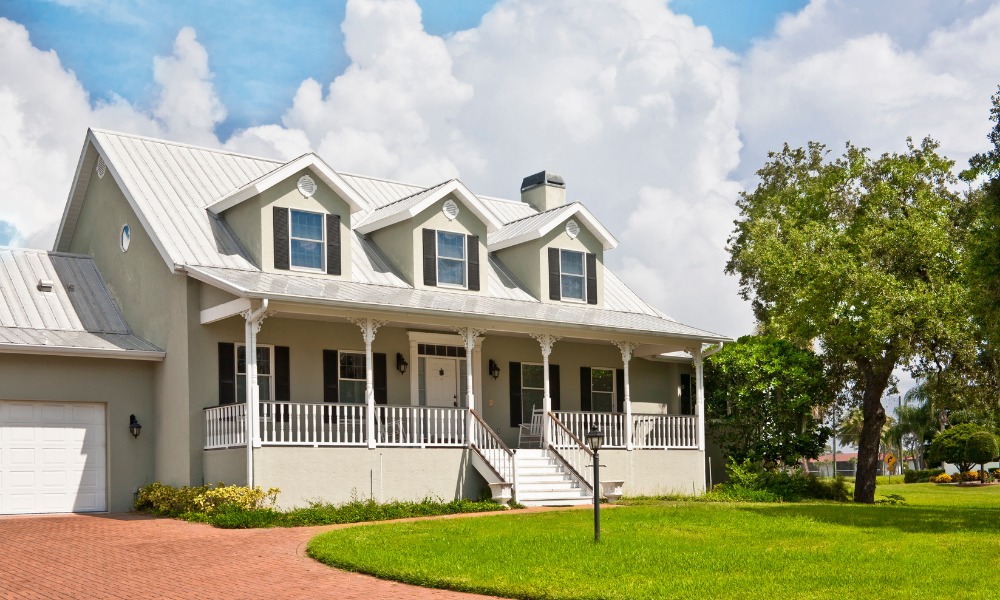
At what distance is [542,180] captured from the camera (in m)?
30.3

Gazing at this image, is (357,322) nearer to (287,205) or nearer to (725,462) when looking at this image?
(287,205)

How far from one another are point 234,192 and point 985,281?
45.8 feet

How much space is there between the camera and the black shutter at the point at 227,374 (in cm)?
2042

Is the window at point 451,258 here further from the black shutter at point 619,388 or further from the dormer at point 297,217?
the black shutter at point 619,388

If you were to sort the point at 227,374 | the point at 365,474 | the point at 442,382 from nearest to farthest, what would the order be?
the point at 365,474, the point at 227,374, the point at 442,382

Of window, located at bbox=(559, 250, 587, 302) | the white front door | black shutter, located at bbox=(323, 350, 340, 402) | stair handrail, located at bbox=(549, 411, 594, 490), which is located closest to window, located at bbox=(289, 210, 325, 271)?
black shutter, located at bbox=(323, 350, 340, 402)

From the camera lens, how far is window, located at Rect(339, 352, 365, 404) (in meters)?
22.1

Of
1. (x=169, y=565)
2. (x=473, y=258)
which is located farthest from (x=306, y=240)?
(x=169, y=565)

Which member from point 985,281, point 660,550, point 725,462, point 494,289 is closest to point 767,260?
point 725,462

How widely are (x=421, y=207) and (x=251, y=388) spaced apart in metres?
6.44

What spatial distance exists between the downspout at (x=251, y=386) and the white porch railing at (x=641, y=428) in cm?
699

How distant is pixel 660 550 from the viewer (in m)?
13.2

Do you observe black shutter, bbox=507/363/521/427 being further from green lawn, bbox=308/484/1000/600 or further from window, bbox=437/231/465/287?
green lawn, bbox=308/484/1000/600

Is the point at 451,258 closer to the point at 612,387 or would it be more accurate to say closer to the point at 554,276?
the point at 554,276
